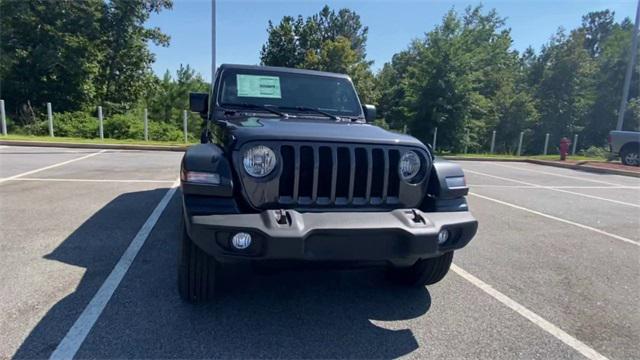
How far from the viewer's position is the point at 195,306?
2.80m

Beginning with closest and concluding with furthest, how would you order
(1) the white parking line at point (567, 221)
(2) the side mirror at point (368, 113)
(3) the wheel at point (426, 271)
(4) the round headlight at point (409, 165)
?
1. (4) the round headlight at point (409, 165)
2. (3) the wheel at point (426, 271)
3. (2) the side mirror at point (368, 113)
4. (1) the white parking line at point (567, 221)

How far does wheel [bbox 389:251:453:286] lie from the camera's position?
3.09 m

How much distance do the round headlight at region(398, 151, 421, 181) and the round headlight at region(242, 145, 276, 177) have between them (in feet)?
2.90

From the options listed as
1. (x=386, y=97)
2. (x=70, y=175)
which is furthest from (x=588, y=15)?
(x=70, y=175)

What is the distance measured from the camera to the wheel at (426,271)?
309 cm

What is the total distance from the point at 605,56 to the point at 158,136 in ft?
123

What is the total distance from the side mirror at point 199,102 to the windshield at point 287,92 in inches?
19.4


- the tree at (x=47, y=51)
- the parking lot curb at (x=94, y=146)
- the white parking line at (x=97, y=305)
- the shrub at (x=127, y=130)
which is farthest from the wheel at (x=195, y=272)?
the tree at (x=47, y=51)

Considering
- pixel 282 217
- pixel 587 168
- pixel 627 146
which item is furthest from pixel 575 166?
pixel 282 217

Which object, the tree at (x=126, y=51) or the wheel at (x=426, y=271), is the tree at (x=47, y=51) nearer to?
the tree at (x=126, y=51)

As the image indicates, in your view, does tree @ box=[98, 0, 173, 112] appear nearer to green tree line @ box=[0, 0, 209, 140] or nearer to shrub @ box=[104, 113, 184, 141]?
green tree line @ box=[0, 0, 209, 140]

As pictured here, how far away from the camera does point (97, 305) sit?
2.76 m

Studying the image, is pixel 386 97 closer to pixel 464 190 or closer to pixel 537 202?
pixel 537 202

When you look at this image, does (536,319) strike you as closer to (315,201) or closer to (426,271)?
(426,271)
